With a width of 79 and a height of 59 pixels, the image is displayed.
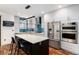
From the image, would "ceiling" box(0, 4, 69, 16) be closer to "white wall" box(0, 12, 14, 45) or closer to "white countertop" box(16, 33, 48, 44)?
"white wall" box(0, 12, 14, 45)

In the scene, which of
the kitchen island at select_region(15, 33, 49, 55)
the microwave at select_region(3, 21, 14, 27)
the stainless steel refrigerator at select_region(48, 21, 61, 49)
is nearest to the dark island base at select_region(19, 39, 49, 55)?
the kitchen island at select_region(15, 33, 49, 55)

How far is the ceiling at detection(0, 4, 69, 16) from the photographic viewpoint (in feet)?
6.27

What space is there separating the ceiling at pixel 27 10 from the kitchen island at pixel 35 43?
452mm

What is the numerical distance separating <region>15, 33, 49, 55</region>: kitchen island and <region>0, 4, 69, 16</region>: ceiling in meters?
0.45

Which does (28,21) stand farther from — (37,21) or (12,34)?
(12,34)

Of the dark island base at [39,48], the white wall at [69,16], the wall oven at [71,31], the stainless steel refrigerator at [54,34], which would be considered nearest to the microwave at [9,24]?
the dark island base at [39,48]

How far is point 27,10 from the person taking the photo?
198 cm

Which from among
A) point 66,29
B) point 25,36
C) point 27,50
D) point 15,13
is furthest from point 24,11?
point 66,29

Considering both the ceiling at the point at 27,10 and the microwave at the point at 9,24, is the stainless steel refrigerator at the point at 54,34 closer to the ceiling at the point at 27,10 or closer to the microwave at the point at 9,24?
the ceiling at the point at 27,10

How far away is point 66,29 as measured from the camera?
1979 millimetres

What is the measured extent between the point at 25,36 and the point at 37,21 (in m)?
0.40

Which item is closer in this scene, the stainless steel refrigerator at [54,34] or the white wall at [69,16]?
the white wall at [69,16]

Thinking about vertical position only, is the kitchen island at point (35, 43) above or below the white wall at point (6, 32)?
below

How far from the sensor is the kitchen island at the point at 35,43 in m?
1.97
